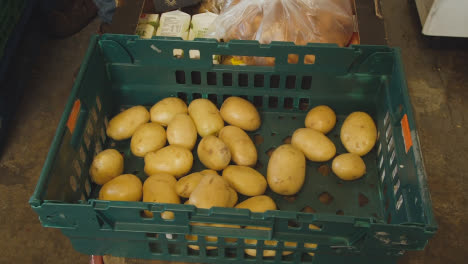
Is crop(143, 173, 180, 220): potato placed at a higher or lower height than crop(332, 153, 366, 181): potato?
higher

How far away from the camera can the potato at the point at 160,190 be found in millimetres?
980

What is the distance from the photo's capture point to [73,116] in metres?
0.99

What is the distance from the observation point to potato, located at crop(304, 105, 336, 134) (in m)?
1.17

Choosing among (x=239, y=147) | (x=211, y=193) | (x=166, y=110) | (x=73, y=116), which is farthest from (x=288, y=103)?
(x=73, y=116)

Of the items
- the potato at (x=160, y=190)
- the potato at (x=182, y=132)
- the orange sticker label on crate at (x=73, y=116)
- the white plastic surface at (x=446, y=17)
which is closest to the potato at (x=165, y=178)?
the potato at (x=160, y=190)

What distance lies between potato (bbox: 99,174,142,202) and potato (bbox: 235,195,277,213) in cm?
25

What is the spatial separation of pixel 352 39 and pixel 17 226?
127 cm

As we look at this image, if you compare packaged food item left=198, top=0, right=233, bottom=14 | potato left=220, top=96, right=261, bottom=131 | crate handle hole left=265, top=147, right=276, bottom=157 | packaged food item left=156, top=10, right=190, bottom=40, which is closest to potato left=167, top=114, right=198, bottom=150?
potato left=220, top=96, right=261, bottom=131

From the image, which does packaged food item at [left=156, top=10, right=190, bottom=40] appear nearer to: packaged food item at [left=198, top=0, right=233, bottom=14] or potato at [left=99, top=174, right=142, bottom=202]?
packaged food item at [left=198, top=0, right=233, bottom=14]

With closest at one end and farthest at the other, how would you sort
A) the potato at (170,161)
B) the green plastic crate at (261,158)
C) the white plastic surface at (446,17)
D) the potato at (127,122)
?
the green plastic crate at (261,158) → the potato at (170,161) → the potato at (127,122) → the white plastic surface at (446,17)

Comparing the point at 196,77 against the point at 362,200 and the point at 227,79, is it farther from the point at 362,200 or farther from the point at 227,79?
the point at 362,200

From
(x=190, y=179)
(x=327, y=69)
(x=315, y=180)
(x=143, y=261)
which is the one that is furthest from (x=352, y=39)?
(x=143, y=261)

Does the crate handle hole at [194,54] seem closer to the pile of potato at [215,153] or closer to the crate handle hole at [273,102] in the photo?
the pile of potato at [215,153]

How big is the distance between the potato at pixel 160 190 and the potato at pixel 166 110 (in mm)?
200
